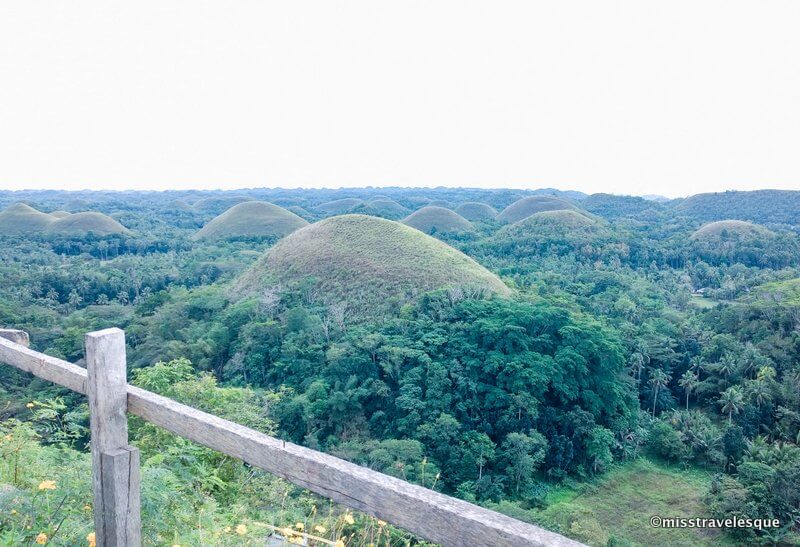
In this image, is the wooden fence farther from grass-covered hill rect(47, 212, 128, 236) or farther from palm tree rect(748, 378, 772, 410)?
grass-covered hill rect(47, 212, 128, 236)

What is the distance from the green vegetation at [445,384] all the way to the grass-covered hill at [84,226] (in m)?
22.9

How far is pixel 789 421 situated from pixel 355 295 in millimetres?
17329

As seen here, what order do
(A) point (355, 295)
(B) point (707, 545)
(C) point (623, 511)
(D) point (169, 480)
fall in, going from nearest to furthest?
(D) point (169, 480), (B) point (707, 545), (C) point (623, 511), (A) point (355, 295)

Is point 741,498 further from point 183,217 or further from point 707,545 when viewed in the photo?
point 183,217

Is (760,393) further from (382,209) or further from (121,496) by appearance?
(382,209)

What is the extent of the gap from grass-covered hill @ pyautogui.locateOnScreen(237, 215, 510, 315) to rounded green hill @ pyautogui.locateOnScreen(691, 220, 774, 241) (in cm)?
3124

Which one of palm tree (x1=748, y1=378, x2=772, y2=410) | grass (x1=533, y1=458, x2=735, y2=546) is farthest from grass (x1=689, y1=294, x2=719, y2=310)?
grass (x1=533, y1=458, x2=735, y2=546)

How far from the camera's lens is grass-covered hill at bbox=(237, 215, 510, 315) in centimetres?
2567

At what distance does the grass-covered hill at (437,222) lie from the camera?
202 feet

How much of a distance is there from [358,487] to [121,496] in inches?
41.7

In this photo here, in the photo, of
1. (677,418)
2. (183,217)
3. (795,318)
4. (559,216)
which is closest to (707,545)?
(677,418)

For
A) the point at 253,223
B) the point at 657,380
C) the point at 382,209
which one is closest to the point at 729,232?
the point at 657,380

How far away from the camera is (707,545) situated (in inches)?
523

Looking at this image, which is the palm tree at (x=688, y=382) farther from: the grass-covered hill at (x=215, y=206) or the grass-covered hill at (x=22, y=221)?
the grass-covered hill at (x=215, y=206)
